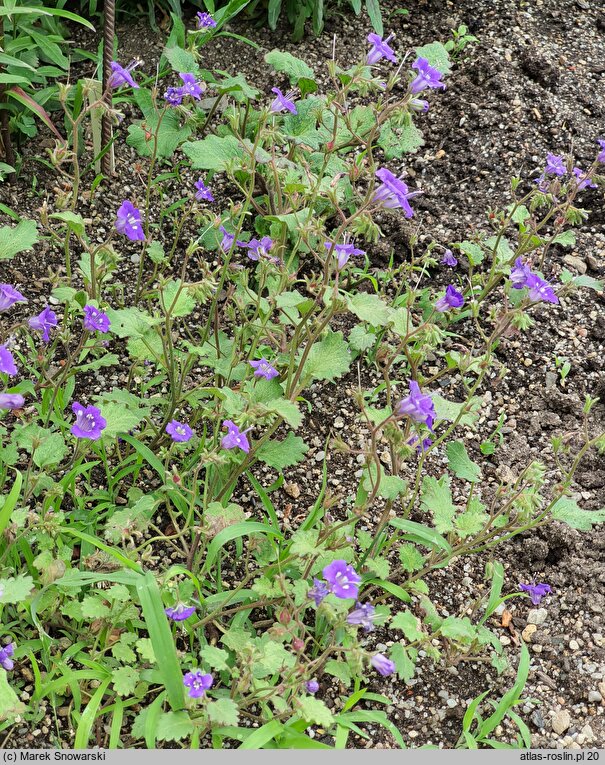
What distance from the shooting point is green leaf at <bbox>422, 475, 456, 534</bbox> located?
252 cm

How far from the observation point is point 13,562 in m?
2.55

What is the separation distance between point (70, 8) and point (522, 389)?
2.49 m

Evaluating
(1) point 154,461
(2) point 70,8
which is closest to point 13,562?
(1) point 154,461

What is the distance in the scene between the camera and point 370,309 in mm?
2434

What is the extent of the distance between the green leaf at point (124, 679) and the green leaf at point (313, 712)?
458mm

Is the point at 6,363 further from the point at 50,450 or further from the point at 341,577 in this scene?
the point at 341,577

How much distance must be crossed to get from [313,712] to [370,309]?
1.00 meters

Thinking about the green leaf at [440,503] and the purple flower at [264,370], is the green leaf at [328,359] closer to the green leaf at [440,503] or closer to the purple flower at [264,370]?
the purple flower at [264,370]

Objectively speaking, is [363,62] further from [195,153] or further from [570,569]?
[570,569]

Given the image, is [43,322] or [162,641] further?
[43,322]

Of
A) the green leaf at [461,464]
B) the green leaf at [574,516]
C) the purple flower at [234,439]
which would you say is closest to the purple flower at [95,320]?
the purple flower at [234,439]

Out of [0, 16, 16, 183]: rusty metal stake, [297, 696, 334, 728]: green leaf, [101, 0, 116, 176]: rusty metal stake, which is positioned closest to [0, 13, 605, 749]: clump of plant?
[297, 696, 334, 728]: green leaf

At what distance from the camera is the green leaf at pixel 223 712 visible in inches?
82.2

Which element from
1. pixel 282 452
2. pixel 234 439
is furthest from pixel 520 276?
pixel 234 439
